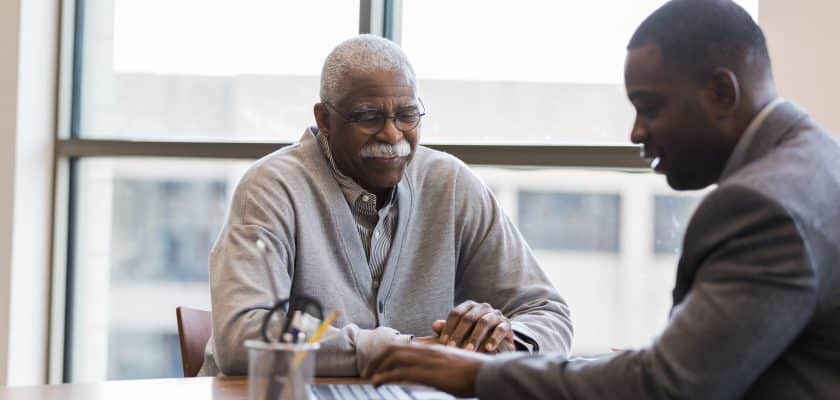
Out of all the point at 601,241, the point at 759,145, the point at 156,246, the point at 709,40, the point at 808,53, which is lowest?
the point at 156,246

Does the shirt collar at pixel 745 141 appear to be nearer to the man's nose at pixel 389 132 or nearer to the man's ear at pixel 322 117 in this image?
the man's nose at pixel 389 132

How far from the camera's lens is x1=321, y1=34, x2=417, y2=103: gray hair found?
8.07ft

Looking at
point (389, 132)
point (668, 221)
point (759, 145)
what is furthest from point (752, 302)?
point (668, 221)

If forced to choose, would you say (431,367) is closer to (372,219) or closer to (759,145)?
(759,145)

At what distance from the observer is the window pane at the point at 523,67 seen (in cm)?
332

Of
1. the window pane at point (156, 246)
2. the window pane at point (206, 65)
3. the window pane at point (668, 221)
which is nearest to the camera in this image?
the window pane at point (668, 221)

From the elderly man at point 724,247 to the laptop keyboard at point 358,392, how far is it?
0.27 m

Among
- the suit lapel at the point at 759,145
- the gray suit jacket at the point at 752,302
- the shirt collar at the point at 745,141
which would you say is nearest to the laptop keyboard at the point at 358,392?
the gray suit jacket at the point at 752,302

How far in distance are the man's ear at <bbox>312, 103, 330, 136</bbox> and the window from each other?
3.08ft

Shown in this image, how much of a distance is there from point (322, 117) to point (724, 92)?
1312 mm

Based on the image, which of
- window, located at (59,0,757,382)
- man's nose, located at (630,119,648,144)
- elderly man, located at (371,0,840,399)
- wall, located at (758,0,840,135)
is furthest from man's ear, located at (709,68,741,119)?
window, located at (59,0,757,382)

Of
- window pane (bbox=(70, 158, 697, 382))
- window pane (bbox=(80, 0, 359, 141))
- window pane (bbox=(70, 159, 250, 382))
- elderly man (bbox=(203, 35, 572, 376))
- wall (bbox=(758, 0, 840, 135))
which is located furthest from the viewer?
window pane (bbox=(70, 159, 250, 382))

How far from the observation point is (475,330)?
2156 millimetres

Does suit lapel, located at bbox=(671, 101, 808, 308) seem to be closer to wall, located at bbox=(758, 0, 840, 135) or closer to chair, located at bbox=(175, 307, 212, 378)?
chair, located at bbox=(175, 307, 212, 378)
